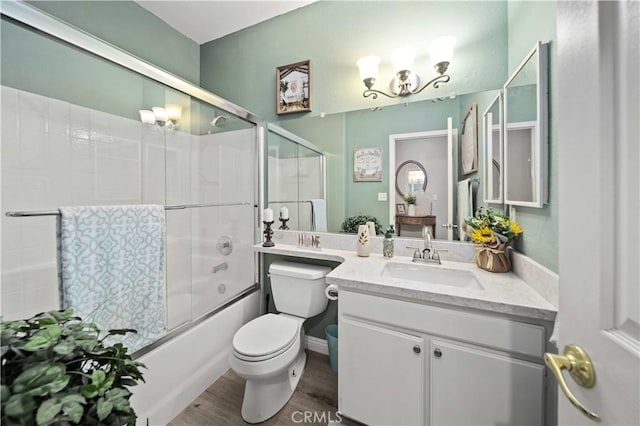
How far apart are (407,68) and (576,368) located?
1674mm

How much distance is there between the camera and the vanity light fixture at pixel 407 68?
1.46 m

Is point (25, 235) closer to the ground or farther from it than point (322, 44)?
closer to the ground

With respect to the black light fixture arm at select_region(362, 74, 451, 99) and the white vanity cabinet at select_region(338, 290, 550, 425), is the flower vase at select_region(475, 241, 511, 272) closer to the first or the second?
the white vanity cabinet at select_region(338, 290, 550, 425)

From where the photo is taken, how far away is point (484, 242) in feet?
4.16

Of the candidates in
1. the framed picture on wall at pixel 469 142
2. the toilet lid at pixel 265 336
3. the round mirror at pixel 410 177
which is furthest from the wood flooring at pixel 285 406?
the framed picture on wall at pixel 469 142

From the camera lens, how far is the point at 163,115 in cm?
193

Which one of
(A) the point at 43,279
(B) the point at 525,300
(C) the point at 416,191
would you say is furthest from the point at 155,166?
(B) the point at 525,300

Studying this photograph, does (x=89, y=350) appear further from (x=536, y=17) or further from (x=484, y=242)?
(x=536, y=17)

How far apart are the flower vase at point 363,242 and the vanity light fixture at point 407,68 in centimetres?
94

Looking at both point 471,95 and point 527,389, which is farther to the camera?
point 471,95

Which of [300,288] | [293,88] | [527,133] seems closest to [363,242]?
[300,288]

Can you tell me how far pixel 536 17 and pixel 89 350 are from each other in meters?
1.97

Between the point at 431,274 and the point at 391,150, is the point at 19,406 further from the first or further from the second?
the point at 391,150

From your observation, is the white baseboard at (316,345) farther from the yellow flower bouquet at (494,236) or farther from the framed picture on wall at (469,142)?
the framed picture on wall at (469,142)
